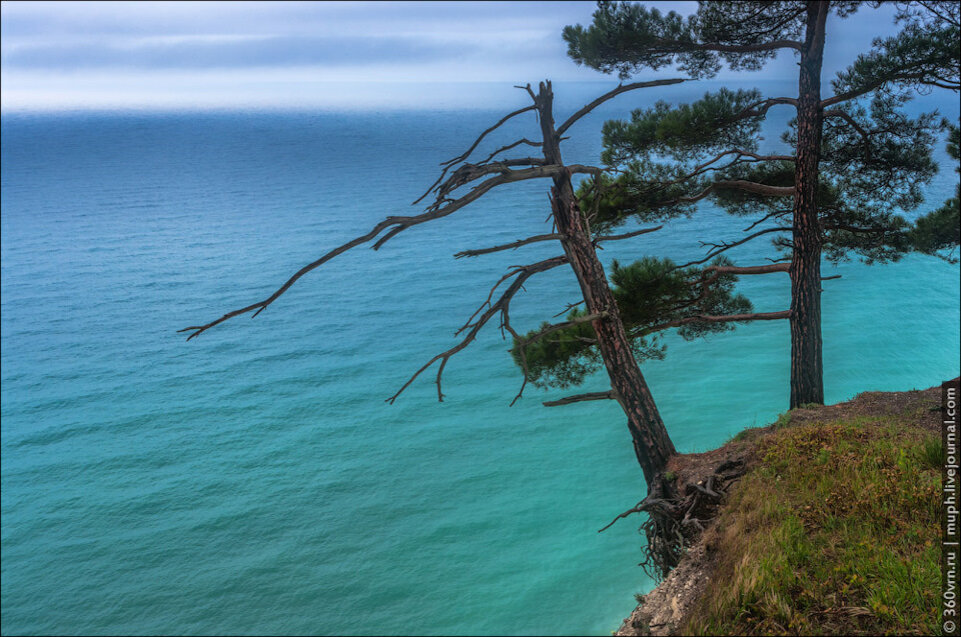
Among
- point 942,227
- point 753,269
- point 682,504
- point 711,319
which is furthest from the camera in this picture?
point 711,319

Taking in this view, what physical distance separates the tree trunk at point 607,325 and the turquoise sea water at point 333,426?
314 inches

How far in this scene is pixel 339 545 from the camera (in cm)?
1717

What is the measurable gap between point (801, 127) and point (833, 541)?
20.5 feet

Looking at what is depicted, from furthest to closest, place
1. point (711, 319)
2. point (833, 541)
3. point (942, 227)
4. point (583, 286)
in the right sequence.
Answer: point (711, 319) → point (942, 227) → point (583, 286) → point (833, 541)

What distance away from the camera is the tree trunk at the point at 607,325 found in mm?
6666

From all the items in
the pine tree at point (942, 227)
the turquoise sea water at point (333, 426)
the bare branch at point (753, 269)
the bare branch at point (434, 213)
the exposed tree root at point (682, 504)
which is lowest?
the turquoise sea water at point (333, 426)

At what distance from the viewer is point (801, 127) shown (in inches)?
330

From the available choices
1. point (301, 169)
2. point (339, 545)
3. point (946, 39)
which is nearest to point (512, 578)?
point (339, 545)

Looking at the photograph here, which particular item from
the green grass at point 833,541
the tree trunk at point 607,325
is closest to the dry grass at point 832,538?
the green grass at point 833,541

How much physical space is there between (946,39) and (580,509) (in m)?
14.1

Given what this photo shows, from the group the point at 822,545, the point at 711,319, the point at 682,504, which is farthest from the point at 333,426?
the point at 822,545

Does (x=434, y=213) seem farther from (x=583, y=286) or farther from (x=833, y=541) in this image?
(x=833, y=541)

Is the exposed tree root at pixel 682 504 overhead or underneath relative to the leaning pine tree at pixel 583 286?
underneath

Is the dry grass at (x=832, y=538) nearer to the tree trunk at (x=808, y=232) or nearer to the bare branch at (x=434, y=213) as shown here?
the tree trunk at (x=808, y=232)
